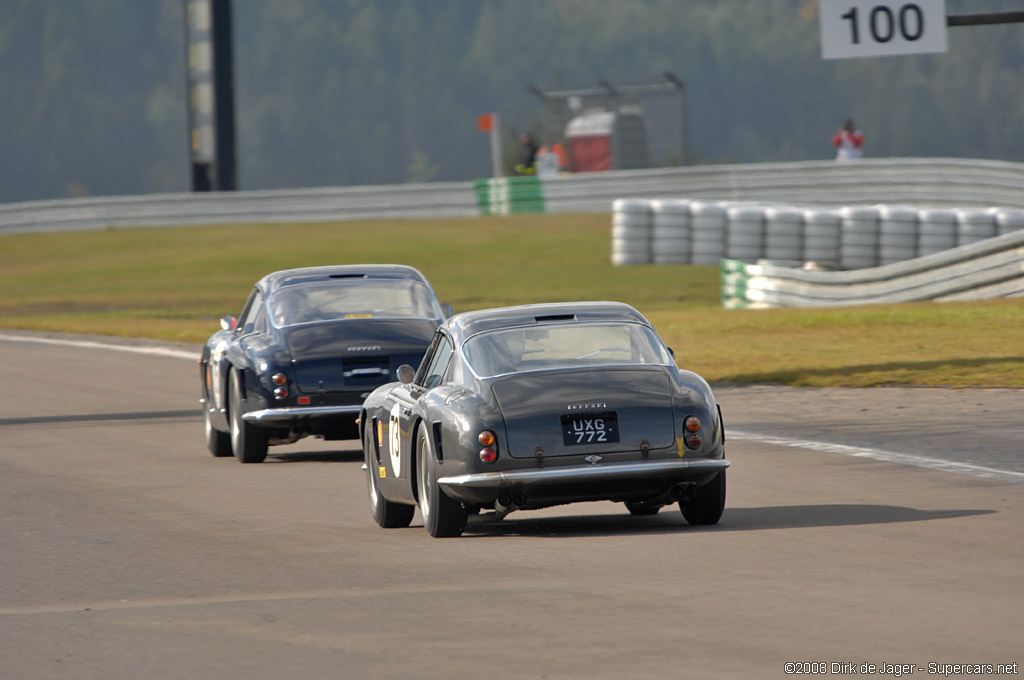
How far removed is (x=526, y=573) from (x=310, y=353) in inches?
225

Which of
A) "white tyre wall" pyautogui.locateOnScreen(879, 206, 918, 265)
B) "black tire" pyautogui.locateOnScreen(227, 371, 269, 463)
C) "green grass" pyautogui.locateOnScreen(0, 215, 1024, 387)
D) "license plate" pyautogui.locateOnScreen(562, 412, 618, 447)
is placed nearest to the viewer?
"license plate" pyautogui.locateOnScreen(562, 412, 618, 447)

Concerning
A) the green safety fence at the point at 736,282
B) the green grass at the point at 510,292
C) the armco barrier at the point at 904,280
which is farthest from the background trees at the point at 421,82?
the armco barrier at the point at 904,280

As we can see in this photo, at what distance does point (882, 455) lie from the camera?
12523 millimetres

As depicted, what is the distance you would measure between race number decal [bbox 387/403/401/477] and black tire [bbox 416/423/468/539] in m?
0.32

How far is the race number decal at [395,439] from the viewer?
392 inches

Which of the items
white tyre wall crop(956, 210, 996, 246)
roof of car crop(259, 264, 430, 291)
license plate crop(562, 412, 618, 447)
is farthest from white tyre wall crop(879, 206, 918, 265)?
license plate crop(562, 412, 618, 447)

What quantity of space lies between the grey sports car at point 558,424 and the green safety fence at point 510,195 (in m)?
38.3

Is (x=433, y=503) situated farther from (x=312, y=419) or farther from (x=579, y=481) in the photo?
(x=312, y=419)

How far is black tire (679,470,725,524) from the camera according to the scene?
939 centimetres

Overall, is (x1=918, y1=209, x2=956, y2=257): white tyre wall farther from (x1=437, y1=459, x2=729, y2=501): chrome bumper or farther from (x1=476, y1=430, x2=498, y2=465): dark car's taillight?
(x1=476, y1=430, x2=498, y2=465): dark car's taillight

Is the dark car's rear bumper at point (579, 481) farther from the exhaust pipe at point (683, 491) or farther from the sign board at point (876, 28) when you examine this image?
the sign board at point (876, 28)

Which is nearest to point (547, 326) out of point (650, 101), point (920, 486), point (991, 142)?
point (920, 486)

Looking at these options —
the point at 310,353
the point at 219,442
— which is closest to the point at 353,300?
the point at 310,353

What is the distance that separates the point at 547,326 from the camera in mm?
9742
